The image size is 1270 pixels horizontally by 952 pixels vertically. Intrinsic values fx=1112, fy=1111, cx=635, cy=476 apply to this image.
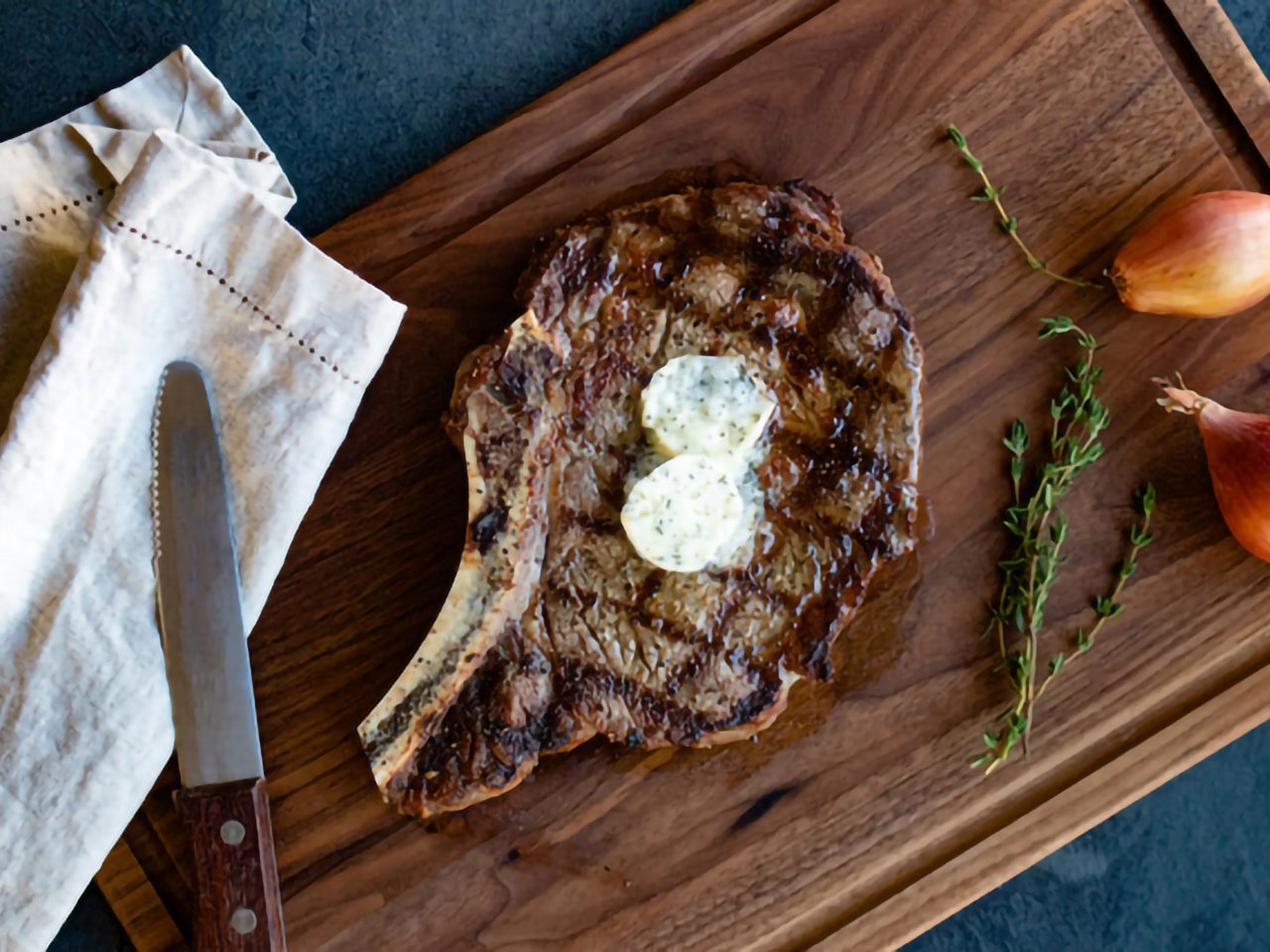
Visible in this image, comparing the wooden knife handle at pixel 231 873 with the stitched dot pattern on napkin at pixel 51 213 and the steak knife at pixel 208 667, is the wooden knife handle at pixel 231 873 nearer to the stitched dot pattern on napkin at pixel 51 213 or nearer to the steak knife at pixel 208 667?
the steak knife at pixel 208 667

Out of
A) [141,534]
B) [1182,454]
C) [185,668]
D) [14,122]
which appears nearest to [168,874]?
[185,668]

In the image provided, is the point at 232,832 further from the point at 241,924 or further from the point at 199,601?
the point at 199,601

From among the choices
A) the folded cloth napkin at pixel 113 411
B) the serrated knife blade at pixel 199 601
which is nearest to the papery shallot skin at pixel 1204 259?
the folded cloth napkin at pixel 113 411

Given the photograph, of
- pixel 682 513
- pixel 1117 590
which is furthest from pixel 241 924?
pixel 1117 590

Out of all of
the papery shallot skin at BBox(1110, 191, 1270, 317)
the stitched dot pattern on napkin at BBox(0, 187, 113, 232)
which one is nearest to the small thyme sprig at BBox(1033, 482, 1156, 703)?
the papery shallot skin at BBox(1110, 191, 1270, 317)

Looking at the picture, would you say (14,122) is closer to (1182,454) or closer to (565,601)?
(565,601)

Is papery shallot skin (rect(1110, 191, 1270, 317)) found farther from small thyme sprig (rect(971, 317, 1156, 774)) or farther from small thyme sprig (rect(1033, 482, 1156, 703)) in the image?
small thyme sprig (rect(1033, 482, 1156, 703))
